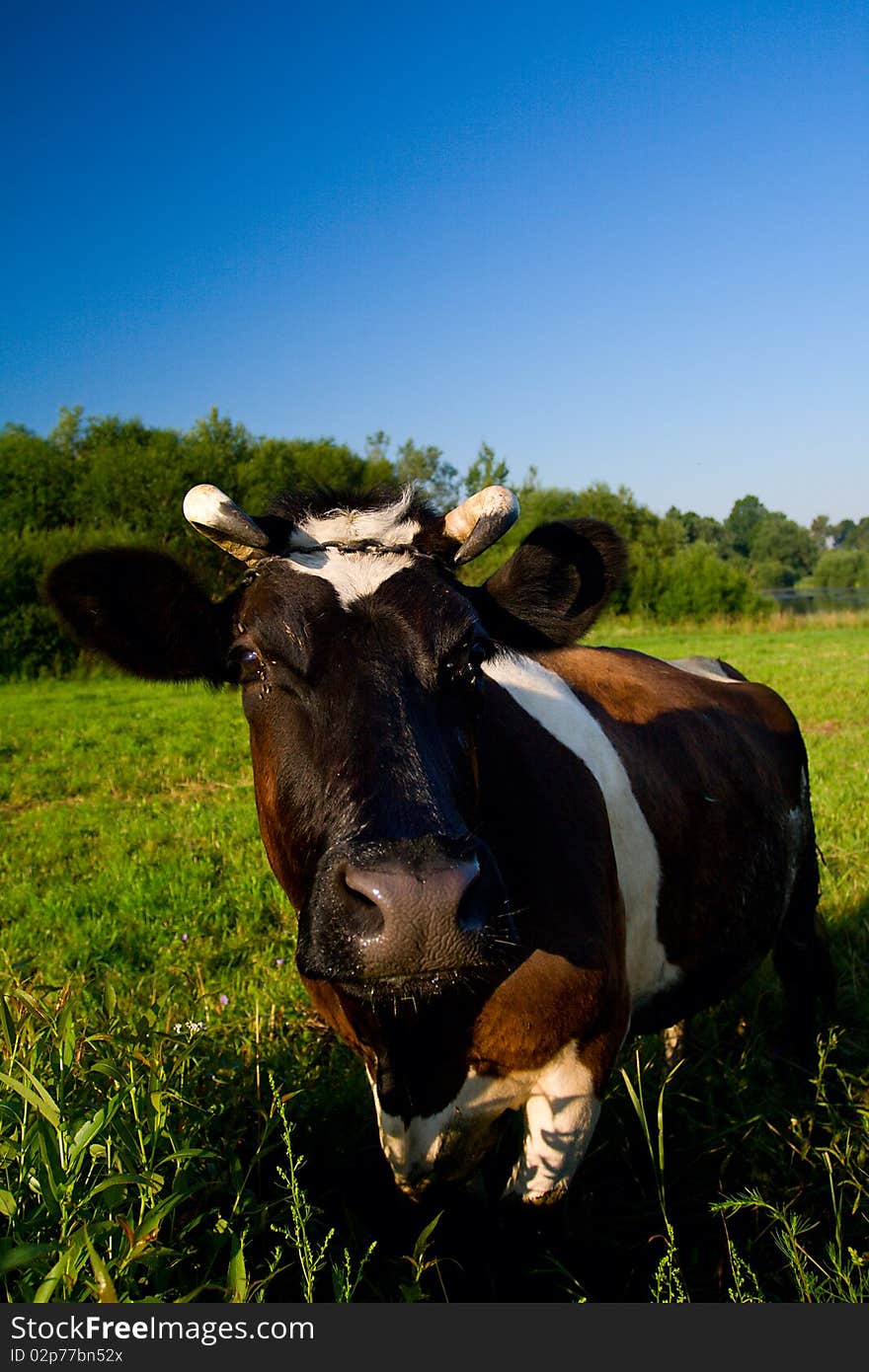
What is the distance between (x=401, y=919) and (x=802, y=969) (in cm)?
319

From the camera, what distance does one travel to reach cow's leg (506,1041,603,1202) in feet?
7.91

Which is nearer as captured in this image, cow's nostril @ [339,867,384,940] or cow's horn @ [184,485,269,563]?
cow's nostril @ [339,867,384,940]

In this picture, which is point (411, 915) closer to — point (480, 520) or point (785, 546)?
point (480, 520)

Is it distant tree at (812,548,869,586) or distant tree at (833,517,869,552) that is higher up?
distant tree at (833,517,869,552)

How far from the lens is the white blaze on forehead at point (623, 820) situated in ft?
9.59

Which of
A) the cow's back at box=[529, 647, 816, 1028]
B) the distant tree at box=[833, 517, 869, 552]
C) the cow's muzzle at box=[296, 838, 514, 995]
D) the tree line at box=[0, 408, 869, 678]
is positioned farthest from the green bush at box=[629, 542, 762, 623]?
the distant tree at box=[833, 517, 869, 552]

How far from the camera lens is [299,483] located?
9.72 ft

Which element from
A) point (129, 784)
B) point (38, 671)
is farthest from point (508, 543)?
point (129, 784)

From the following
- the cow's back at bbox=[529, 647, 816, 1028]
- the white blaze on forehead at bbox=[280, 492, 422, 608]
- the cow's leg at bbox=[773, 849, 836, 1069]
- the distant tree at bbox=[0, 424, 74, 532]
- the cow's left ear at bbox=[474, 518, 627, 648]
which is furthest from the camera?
the distant tree at bbox=[0, 424, 74, 532]

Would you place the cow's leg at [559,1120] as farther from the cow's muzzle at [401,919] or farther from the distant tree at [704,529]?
the distant tree at [704,529]

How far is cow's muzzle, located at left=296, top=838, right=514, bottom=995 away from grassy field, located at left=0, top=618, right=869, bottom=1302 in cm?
49

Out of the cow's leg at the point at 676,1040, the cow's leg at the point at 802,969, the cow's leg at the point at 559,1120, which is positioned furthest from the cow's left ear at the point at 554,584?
the cow's leg at the point at 802,969

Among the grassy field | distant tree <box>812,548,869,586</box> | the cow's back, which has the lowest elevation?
the grassy field

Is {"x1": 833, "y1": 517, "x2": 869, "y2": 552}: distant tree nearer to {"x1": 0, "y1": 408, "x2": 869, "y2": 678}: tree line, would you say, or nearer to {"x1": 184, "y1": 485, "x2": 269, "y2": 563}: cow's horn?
{"x1": 0, "y1": 408, "x2": 869, "y2": 678}: tree line
